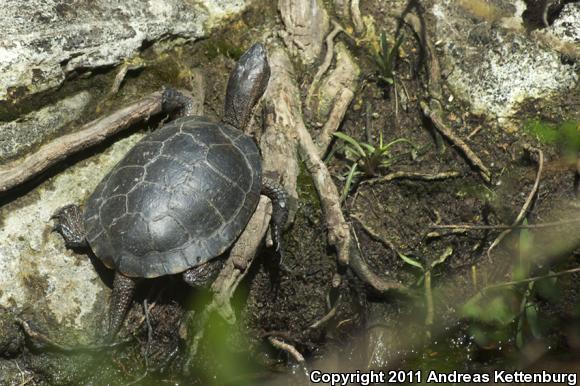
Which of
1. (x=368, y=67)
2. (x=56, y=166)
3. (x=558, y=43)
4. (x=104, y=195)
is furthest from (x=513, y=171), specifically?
(x=56, y=166)

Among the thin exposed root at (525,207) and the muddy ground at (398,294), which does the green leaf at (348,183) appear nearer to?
the muddy ground at (398,294)

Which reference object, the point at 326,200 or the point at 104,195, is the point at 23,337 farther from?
the point at 326,200

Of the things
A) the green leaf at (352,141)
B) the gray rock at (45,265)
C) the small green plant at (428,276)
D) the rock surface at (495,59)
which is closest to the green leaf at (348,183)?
the green leaf at (352,141)

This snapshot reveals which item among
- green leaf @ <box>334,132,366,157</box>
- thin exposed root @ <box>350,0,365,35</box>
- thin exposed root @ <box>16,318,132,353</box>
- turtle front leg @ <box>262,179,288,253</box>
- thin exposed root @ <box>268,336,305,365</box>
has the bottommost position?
thin exposed root @ <box>268,336,305,365</box>

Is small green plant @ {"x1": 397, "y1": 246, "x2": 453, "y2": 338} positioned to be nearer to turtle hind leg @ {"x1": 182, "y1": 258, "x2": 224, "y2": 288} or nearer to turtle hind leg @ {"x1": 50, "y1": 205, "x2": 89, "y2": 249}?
turtle hind leg @ {"x1": 182, "y1": 258, "x2": 224, "y2": 288}

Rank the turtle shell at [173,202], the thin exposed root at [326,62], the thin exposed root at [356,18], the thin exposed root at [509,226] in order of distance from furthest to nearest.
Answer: the thin exposed root at [356,18]
the thin exposed root at [326,62]
the thin exposed root at [509,226]
the turtle shell at [173,202]

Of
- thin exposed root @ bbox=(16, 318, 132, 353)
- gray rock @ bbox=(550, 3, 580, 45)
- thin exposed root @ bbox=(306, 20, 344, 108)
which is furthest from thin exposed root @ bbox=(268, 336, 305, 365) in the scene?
gray rock @ bbox=(550, 3, 580, 45)

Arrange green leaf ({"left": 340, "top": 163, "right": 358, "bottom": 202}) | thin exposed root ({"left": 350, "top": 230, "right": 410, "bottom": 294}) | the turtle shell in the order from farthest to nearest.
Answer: green leaf ({"left": 340, "top": 163, "right": 358, "bottom": 202}) < thin exposed root ({"left": 350, "top": 230, "right": 410, "bottom": 294}) < the turtle shell

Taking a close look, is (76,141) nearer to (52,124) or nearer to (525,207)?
(52,124)
